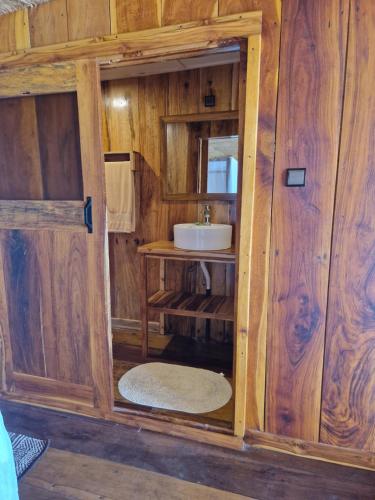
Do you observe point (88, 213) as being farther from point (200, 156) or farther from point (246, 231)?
point (200, 156)

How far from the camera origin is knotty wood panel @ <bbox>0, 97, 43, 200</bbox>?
162cm

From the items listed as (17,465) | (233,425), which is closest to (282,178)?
(233,425)

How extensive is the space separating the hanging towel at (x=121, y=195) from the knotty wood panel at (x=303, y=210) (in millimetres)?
1479

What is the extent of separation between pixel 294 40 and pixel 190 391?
6.33ft

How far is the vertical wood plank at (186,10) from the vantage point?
4.18 feet

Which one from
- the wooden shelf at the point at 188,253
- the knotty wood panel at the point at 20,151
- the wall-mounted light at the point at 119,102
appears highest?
the wall-mounted light at the point at 119,102

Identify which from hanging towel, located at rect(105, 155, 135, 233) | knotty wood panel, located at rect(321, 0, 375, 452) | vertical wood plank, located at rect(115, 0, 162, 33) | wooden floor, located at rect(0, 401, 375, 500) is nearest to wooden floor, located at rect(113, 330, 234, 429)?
wooden floor, located at rect(0, 401, 375, 500)

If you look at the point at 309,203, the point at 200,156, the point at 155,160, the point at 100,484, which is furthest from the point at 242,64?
the point at 100,484

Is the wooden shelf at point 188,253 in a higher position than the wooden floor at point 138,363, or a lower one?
higher

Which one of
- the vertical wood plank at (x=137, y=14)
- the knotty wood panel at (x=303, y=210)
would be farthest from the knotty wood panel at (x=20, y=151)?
the knotty wood panel at (x=303, y=210)

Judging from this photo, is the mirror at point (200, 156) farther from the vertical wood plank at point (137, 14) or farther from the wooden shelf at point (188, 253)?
the vertical wood plank at point (137, 14)

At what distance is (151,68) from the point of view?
7.36 feet

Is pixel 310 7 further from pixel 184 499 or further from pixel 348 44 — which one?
pixel 184 499

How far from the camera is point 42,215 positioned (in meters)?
1.65
